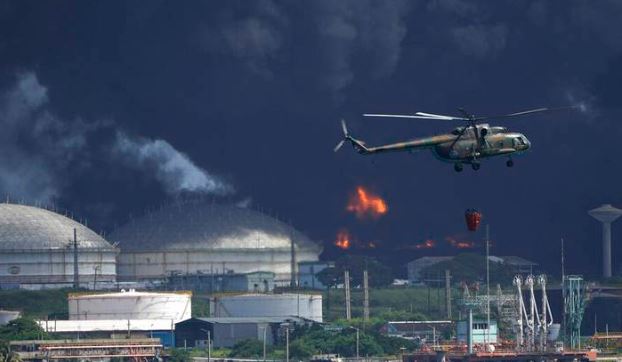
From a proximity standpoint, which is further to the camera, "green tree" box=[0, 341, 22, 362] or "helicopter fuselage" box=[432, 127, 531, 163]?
"green tree" box=[0, 341, 22, 362]

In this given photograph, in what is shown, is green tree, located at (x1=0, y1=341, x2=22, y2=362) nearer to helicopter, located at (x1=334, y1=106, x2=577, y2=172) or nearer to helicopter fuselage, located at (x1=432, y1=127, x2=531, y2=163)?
helicopter, located at (x1=334, y1=106, x2=577, y2=172)

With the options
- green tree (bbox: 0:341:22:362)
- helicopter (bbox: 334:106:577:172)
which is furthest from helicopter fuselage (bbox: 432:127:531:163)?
green tree (bbox: 0:341:22:362)

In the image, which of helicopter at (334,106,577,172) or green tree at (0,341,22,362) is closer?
helicopter at (334,106,577,172)

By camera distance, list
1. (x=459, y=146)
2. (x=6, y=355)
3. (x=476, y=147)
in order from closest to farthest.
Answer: (x=459, y=146) → (x=476, y=147) → (x=6, y=355)

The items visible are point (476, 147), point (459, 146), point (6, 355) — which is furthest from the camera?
point (6, 355)

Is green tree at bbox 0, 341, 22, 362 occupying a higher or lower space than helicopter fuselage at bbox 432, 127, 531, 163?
lower

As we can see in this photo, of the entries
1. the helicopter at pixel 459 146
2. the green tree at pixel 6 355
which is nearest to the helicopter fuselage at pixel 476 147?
the helicopter at pixel 459 146

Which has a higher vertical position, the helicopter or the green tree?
the helicopter

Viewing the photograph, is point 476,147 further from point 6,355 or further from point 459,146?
point 6,355

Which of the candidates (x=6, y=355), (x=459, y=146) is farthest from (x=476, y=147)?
(x=6, y=355)

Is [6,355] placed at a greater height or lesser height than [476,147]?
lesser

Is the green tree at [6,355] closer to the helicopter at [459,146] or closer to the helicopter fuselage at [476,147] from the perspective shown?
the helicopter at [459,146]
